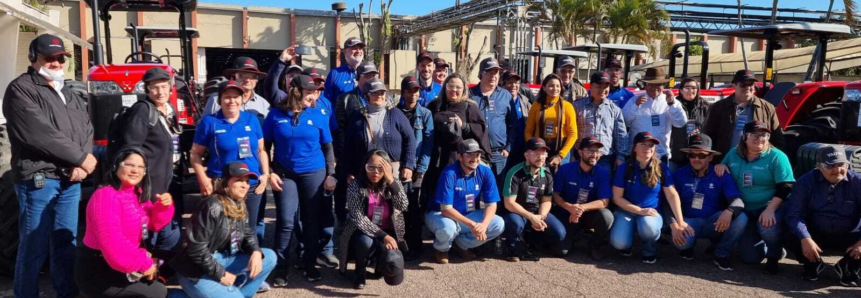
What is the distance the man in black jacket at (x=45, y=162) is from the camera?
3.58 meters

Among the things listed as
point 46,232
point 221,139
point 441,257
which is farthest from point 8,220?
point 441,257

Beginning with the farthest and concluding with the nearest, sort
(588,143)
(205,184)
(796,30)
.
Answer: (796,30)
(588,143)
(205,184)

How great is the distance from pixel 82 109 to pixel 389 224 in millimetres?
2216

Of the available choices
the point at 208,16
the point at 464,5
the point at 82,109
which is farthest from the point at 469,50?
the point at 82,109

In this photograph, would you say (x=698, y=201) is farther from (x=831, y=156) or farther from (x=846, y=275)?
(x=846, y=275)

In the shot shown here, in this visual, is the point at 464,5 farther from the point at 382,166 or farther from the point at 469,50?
the point at 382,166

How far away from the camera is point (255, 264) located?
380 centimetres

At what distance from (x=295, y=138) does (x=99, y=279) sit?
155 cm

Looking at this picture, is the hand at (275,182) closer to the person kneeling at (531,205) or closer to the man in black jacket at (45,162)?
the man in black jacket at (45,162)

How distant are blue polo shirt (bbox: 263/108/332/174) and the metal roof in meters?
5.04

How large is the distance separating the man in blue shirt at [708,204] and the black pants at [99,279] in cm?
411

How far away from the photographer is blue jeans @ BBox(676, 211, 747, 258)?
4.96 meters

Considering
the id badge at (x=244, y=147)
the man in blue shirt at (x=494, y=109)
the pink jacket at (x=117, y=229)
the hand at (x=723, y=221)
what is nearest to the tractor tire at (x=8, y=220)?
the pink jacket at (x=117, y=229)

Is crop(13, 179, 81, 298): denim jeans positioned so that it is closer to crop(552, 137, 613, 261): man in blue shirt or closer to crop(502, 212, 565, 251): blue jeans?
crop(502, 212, 565, 251): blue jeans
